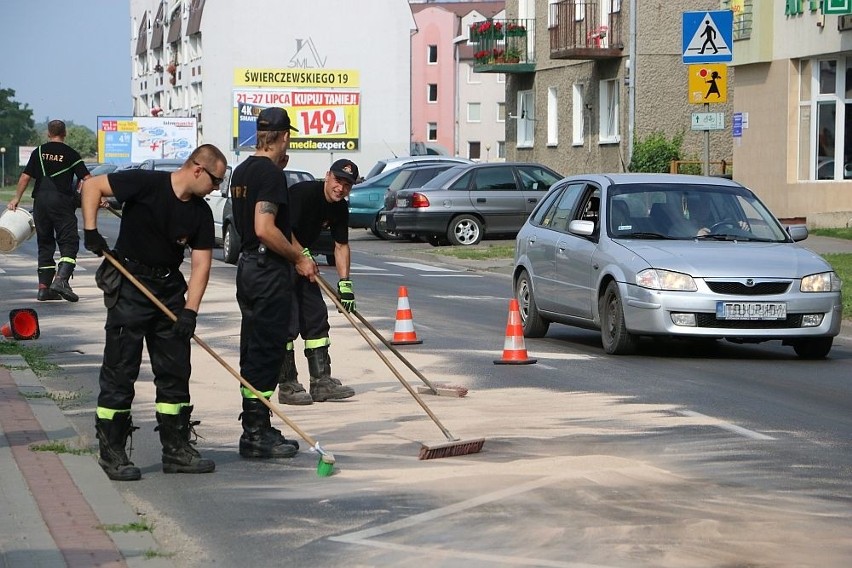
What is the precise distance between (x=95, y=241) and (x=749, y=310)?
6.48 metres

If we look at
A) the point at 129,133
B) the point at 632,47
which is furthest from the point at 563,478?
the point at 129,133

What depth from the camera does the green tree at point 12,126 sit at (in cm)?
14112

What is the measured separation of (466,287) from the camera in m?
22.6

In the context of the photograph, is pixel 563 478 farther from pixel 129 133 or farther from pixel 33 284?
pixel 129 133

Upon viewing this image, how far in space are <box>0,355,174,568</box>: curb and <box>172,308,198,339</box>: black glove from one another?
0.81m

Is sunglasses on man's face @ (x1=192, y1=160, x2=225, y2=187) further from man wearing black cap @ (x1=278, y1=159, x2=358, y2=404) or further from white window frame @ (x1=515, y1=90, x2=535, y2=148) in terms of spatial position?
white window frame @ (x1=515, y1=90, x2=535, y2=148)

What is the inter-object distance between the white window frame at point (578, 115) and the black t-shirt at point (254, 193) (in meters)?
36.3

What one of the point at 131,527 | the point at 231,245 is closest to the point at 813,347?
the point at 131,527

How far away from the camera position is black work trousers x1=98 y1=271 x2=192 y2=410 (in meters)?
8.09

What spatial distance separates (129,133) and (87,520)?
74913 mm

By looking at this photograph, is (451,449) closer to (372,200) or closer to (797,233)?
(797,233)

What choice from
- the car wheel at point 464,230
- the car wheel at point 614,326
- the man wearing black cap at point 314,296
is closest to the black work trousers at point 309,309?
the man wearing black cap at point 314,296

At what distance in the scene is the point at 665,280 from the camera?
1301 centimetres

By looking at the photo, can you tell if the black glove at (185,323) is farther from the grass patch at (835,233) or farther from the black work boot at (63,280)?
the grass patch at (835,233)
